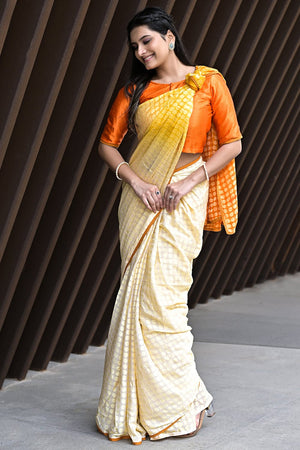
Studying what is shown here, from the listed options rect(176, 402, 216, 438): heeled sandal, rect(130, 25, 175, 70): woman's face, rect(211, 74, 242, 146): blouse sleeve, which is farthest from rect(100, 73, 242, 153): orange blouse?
rect(176, 402, 216, 438): heeled sandal

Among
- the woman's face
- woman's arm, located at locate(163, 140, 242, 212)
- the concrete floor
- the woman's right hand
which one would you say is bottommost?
the concrete floor

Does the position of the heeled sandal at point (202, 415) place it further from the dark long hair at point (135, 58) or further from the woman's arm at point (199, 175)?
the dark long hair at point (135, 58)

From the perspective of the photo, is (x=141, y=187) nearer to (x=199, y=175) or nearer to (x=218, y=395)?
(x=199, y=175)

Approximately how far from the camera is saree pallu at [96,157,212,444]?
314cm

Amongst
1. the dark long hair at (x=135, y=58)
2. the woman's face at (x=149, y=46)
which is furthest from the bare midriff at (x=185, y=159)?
the woman's face at (x=149, y=46)

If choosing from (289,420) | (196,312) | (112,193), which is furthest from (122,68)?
(196,312)

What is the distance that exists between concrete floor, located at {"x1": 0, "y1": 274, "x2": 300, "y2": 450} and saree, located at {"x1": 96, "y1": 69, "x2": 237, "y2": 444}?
0.35 ft

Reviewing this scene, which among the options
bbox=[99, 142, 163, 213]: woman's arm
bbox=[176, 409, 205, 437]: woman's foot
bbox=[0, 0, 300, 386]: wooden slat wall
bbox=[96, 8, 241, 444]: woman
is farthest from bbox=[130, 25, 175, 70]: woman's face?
bbox=[176, 409, 205, 437]: woman's foot

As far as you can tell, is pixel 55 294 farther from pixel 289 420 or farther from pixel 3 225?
pixel 289 420

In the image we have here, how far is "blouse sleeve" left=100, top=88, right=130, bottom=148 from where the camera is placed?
328 cm

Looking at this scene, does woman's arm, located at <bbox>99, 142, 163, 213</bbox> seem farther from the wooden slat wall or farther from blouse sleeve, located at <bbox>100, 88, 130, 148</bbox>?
the wooden slat wall

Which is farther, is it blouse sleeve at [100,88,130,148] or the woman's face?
blouse sleeve at [100,88,130,148]

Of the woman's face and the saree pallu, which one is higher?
the woman's face

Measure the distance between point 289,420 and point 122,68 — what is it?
5.32 feet
